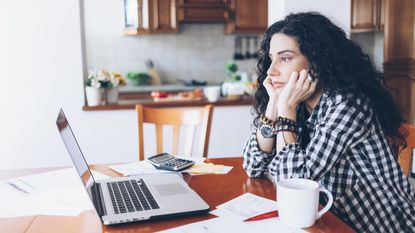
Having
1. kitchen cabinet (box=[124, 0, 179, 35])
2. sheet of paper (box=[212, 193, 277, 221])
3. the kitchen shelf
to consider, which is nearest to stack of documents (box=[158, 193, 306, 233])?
sheet of paper (box=[212, 193, 277, 221])

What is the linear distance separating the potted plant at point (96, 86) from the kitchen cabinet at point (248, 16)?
239 centimetres

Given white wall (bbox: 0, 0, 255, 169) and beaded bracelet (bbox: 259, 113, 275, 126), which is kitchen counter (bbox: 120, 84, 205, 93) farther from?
beaded bracelet (bbox: 259, 113, 275, 126)

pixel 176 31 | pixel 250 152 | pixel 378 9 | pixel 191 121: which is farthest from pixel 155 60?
pixel 250 152

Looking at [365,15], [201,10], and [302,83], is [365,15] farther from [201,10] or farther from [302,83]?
[302,83]

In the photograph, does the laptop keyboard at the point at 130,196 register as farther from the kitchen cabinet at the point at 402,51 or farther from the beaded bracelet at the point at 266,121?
the kitchen cabinet at the point at 402,51

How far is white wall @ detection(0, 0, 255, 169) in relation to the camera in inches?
111

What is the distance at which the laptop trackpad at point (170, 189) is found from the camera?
1.24 meters

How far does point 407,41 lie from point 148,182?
3.44 meters

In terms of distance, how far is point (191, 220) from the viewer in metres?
1.06

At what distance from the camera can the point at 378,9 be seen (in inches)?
184

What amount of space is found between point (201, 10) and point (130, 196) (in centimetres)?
402

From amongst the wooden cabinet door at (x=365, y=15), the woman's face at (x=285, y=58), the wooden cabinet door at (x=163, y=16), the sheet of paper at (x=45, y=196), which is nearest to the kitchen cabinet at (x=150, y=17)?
the wooden cabinet door at (x=163, y=16)

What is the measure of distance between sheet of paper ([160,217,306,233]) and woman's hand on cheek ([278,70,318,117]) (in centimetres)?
39

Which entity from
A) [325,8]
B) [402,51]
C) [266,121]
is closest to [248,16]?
[402,51]
